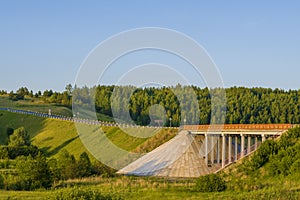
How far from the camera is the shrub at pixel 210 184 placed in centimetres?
4181

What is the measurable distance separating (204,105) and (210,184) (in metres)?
77.1

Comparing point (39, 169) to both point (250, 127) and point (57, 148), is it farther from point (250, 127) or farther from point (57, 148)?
point (57, 148)

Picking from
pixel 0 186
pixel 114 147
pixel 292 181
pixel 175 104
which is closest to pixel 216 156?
pixel 114 147

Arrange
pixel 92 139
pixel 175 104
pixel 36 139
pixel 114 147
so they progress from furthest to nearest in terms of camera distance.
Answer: pixel 175 104
pixel 36 139
pixel 92 139
pixel 114 147

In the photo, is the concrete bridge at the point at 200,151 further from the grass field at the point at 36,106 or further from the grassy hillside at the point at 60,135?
the grass field at the point at 36,106

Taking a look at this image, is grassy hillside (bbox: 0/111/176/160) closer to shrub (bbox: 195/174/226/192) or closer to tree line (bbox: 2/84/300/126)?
tree line (bbox: 2/84/300/126)

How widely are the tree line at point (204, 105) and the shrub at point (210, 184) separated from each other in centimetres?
5882

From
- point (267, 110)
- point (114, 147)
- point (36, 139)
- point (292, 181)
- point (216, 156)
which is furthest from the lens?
point (267, 110)

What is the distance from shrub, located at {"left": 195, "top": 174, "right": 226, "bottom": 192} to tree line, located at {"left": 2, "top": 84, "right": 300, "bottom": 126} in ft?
193

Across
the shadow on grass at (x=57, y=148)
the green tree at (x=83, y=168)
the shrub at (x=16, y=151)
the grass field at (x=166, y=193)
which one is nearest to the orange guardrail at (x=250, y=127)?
the grass field at (x=166, y=193)

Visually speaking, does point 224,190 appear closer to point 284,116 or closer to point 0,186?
point 0,186

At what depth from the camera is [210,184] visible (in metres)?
41.9

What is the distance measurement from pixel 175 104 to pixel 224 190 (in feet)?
233

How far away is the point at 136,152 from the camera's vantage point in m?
73.4
